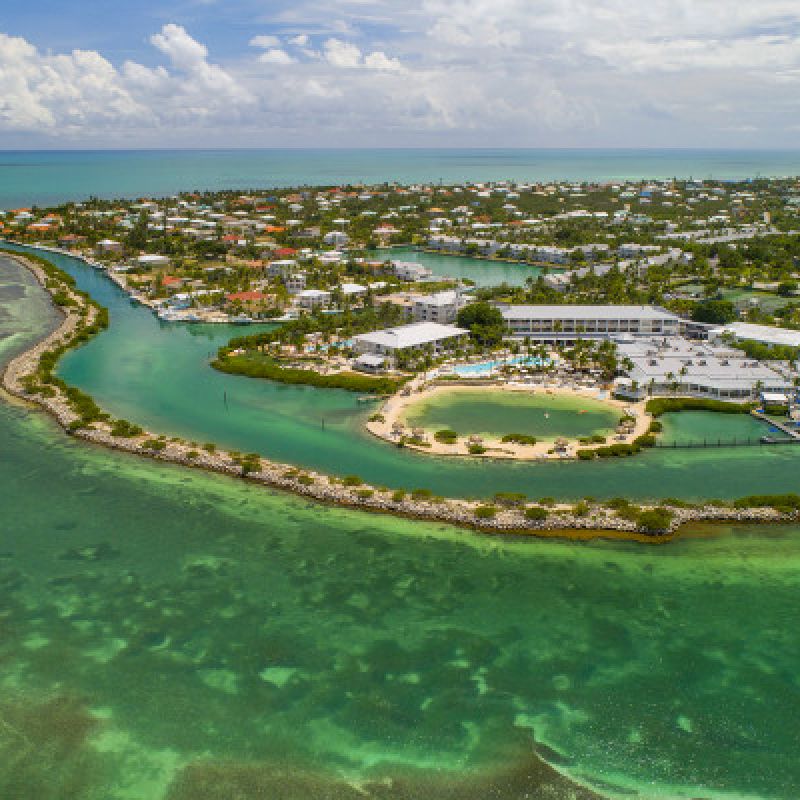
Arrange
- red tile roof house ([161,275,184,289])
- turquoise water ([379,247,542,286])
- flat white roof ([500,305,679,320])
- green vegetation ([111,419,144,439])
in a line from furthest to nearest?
turquoise water ([379,247,542,286]) < red tile roof house ([161,275,184,289]) < flat white roof ([500,305,679,320]) < green vegetation ([111,419,144,439])

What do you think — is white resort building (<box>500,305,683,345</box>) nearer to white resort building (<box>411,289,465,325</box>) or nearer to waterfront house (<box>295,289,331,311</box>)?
white resort building (<box>411,289,465,325</box>)

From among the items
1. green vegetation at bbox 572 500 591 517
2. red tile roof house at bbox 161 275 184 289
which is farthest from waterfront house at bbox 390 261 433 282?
green vegetation at bbox 572 500 591 517

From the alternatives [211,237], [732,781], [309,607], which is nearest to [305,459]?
[309,607]

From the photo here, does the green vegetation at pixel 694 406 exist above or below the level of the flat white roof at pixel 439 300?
below

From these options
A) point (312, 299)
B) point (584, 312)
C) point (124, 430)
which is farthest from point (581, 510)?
point (312, 299)

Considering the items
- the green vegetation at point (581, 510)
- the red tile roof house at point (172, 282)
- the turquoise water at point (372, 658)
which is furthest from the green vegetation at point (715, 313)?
the red tile roof house at point (172, 282)

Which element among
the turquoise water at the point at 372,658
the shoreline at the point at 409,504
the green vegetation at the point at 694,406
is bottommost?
the turquoise water at the point at 372,658

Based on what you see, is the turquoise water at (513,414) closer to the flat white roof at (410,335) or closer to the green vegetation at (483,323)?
the flat white roof at (410,335)
